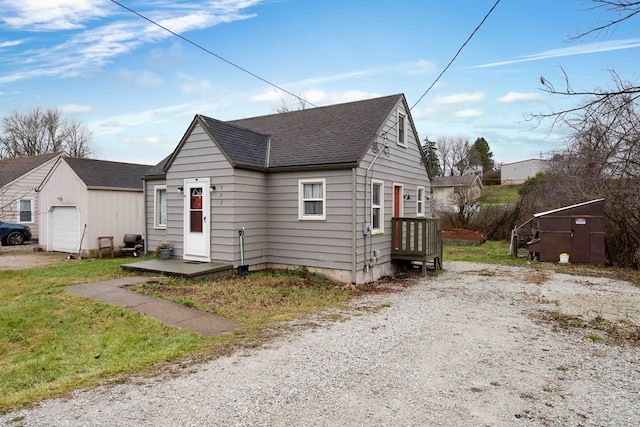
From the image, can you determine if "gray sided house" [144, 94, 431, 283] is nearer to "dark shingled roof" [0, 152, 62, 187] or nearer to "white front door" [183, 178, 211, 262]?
"white front door" [183, 178, 211, 262]

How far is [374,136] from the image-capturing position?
9961 millimetres

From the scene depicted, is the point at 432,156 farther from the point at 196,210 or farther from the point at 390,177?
the point at 196,210

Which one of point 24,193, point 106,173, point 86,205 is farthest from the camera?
point 24,193

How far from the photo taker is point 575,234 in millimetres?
13016

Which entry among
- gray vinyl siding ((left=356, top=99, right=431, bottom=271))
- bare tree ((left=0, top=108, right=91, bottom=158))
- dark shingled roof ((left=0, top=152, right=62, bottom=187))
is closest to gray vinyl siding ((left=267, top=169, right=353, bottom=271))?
gray vinyl siding ((left=356, top=99, right=431, bottom=271))

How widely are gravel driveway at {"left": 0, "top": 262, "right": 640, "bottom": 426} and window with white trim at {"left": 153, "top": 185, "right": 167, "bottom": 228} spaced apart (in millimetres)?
9159

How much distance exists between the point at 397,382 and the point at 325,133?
8362 millimetres

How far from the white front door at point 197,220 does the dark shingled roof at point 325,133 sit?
1.41 metres

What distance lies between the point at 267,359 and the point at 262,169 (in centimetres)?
673

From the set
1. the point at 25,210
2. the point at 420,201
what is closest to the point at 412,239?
the point at 420,201

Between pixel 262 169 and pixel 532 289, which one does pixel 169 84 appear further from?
pixel 532 289

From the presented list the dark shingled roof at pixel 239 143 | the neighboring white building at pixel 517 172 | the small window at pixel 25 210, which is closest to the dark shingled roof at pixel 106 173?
the dark shingled roof at pixel 239 143

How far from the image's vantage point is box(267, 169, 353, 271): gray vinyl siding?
31.4 feet

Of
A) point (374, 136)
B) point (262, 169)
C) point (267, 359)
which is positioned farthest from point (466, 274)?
point (267, 359)
